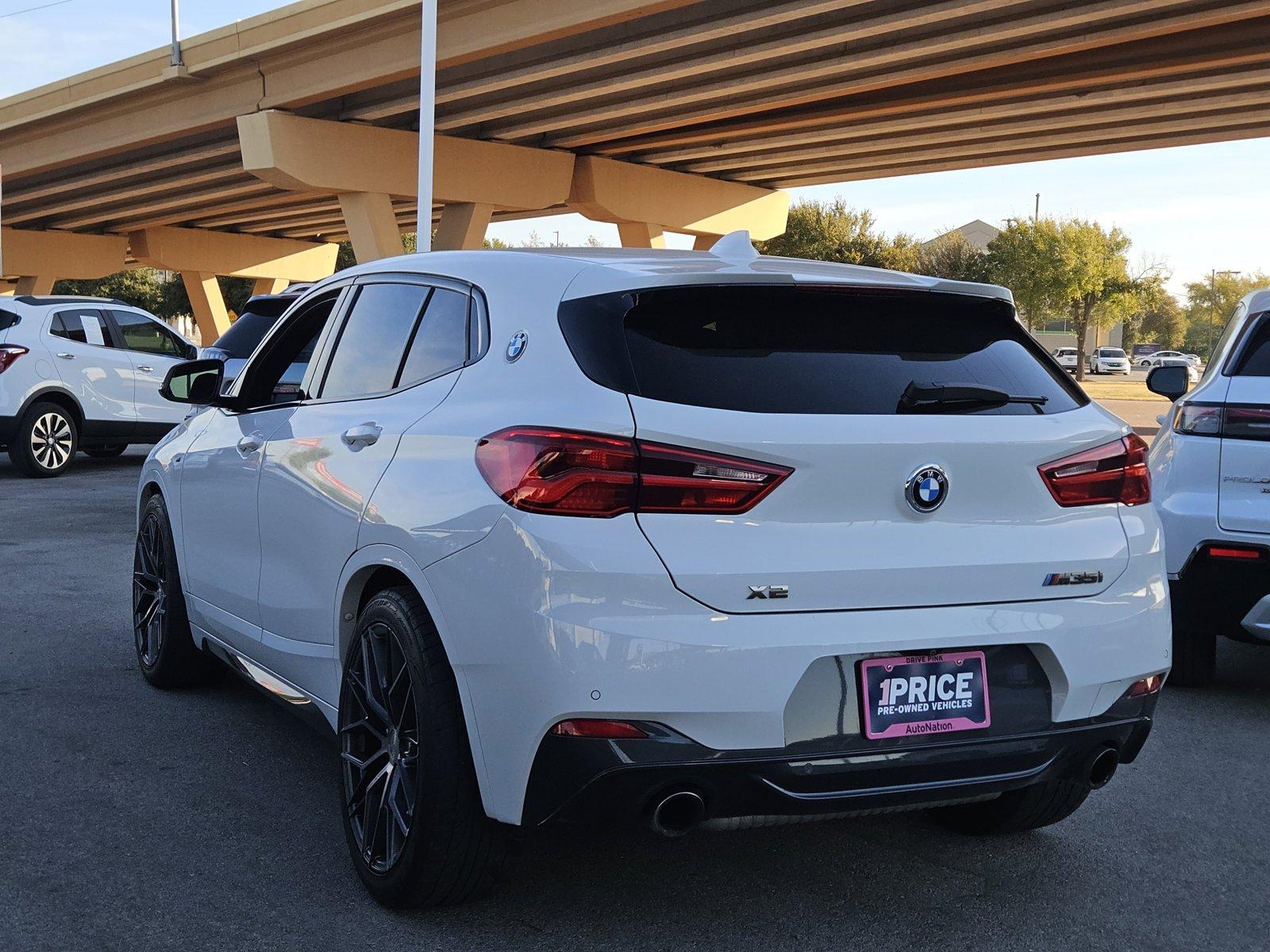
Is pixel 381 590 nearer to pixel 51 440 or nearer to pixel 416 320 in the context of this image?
pixel 416 320

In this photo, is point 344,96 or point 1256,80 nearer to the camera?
point 1256,80

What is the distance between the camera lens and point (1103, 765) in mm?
3436

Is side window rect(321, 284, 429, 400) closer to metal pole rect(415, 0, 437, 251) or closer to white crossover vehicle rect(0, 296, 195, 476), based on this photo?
white crossover vehicle rect(0, 296, 195, 476)

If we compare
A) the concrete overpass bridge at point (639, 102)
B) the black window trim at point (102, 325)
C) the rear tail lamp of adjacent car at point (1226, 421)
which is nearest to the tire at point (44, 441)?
the black window trim at point (102, 325)

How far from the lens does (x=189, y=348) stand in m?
16.0

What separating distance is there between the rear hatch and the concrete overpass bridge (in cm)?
1747

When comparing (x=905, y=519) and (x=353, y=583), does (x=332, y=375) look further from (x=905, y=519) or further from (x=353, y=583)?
(x=905, y=519)

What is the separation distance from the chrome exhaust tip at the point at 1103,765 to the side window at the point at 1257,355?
9.33ft

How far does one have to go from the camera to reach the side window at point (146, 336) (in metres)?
15.6

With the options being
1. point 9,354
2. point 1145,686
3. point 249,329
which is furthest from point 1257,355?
point 9,354

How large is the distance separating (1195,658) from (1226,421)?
1.15 meters

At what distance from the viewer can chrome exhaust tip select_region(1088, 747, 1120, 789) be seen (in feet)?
→ 11.0

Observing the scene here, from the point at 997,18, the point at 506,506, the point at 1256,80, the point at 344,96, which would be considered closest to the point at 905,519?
the point at 506,506

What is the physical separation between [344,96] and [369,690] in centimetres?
2636
